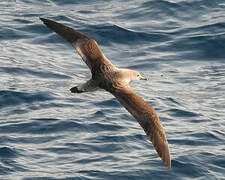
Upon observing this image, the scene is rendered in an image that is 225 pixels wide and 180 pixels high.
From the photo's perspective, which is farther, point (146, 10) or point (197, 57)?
point (146, 10)

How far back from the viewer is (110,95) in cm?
1510

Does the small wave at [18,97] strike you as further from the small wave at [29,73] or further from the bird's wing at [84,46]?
the bird's wing at [84,46]

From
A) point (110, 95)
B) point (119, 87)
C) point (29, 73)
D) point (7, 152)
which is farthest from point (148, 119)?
point (29, 73)

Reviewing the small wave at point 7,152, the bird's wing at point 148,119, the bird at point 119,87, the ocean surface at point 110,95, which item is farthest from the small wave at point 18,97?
the bird's wing at point 148,119

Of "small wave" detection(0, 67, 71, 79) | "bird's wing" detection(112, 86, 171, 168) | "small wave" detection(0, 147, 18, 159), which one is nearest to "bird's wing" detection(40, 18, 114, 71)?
"bird's wing" detection(112, 86, 171, 168)

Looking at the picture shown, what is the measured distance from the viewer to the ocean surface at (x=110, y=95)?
39.2ft

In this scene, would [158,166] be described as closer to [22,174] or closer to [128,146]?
[128,146]

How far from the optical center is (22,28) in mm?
18328

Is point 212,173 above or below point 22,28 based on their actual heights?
below

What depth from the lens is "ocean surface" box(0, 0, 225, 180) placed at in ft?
39.2

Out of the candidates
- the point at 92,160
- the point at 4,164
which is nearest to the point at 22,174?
the point at 4,164

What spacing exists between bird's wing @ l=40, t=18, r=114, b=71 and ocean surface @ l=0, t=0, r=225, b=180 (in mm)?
1577

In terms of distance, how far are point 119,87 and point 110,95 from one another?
3850mm

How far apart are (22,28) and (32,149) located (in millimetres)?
6585
